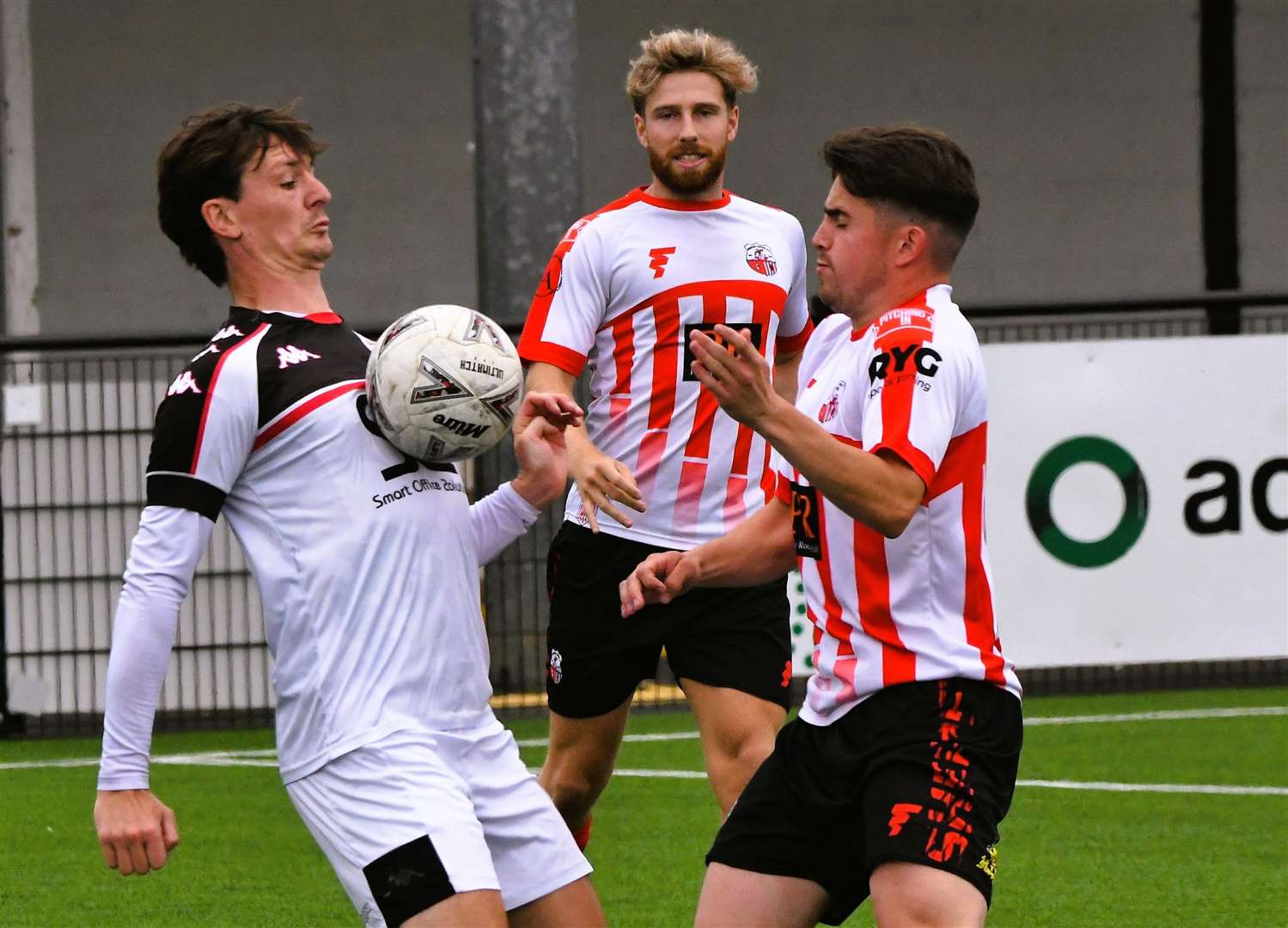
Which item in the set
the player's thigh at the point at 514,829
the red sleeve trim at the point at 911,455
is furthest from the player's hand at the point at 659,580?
the red sleeve trim at the point at 911,455

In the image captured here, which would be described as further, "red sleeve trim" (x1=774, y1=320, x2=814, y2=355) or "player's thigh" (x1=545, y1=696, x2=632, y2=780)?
"red sleeve trim" (x1=774, y1=320, x2=814, y2=355)

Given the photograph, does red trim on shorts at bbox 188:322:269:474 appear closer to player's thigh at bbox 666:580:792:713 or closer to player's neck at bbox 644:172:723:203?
player's thigh at bbox 666:580:792:713

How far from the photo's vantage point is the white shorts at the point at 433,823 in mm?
3527

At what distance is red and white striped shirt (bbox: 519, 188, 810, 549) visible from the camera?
5535mm

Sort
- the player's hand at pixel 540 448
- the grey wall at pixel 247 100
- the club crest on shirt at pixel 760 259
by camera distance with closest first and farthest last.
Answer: the player's hand at pixel 540 448 < the club crest on shirt at pixel 760 259 < the grey wall at pixel 247 100

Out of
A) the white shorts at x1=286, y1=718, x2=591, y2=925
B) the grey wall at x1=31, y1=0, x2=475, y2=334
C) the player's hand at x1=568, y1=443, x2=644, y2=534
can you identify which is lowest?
the white shorts at x1=286, y1=718, x2=591, y2=925

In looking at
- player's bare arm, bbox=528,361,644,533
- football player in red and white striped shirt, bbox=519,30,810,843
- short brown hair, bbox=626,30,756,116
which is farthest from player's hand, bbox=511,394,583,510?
short brown hair, bbox=626,30,756,116

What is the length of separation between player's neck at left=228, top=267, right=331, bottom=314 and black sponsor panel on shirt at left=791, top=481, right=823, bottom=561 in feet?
3.26

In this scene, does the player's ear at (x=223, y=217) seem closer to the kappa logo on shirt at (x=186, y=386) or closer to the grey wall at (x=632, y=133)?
the kappa logo on shirt at (x=186, y=386)

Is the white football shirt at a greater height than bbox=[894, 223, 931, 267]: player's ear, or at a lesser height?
lesser

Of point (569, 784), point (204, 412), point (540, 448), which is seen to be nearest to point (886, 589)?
point (540, 448)

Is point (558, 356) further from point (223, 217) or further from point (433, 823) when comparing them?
point (433, 823)

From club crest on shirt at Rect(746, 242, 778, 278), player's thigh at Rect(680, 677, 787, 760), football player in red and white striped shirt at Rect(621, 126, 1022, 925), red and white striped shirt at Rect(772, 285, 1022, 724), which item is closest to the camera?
football player in red and white striped shirt at Rect(621, 126, 1022, 925)

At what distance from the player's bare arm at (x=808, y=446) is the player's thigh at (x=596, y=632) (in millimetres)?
1947
